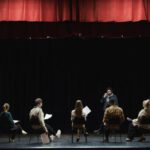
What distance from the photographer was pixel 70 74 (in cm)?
1670

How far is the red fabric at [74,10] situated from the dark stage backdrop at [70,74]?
4.07 meters

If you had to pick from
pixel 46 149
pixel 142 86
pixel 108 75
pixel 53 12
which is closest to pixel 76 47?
pixel 108 75

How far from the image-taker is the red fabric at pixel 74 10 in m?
12.2

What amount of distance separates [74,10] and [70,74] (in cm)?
459

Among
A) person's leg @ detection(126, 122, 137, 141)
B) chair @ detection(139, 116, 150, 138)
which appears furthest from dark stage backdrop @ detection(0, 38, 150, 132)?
chair @ detection(139, 116, 150, 138)

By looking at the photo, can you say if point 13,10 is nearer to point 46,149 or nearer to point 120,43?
point 46,149

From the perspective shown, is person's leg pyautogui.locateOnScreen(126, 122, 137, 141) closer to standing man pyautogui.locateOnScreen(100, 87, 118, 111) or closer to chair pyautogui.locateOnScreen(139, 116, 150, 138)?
chair pyautogui.locateOnScreen(139, 116, 150, 138)

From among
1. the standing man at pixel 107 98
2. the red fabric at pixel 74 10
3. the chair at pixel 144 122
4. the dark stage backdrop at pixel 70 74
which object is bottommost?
the chair at pixel 144 122

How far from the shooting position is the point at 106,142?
1333cm

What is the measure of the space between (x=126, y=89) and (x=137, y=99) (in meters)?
0.51

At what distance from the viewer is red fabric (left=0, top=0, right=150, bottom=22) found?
40.1 feet

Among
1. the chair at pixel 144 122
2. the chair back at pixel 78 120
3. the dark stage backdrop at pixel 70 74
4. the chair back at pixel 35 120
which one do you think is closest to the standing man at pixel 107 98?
the dark stage backdrop at pixel 70 74

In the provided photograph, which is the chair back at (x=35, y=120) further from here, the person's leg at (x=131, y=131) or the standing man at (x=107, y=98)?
the standing man at (x=107, y=98)

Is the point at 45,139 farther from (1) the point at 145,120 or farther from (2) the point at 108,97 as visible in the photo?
(2) the point at 108,97
